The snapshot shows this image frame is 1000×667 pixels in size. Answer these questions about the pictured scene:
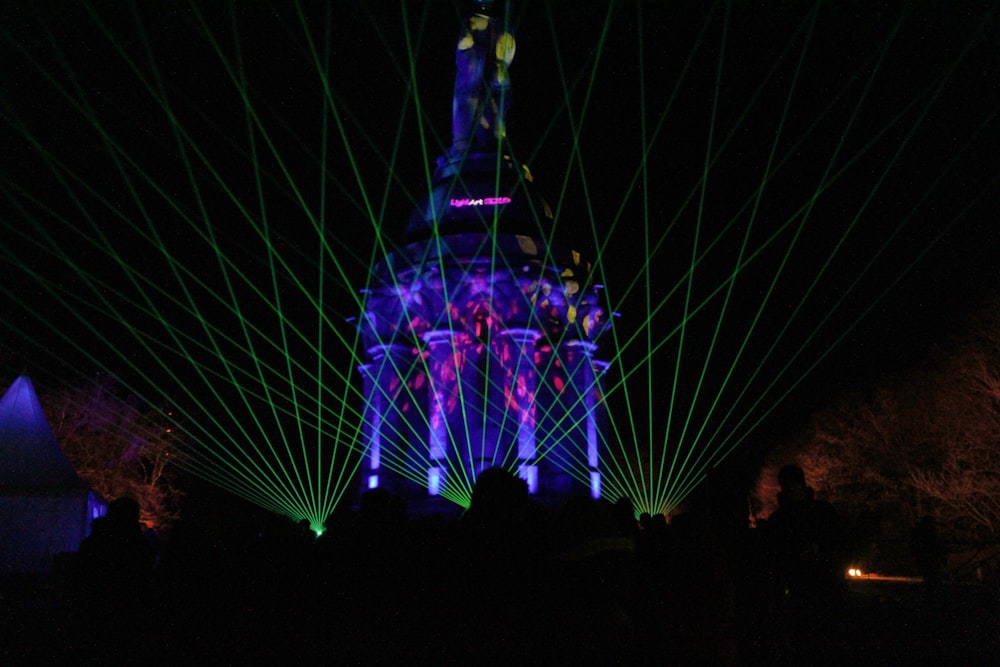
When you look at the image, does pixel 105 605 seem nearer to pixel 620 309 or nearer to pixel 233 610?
pixel 233 610

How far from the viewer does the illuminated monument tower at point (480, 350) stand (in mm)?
41094

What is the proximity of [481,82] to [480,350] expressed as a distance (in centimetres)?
1655

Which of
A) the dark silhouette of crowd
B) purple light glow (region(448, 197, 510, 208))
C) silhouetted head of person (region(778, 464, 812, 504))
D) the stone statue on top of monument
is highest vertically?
the stone statue on top of monument

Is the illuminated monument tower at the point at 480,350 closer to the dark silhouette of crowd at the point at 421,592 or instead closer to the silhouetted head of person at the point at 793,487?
the silhouetted head of person at the point at 793,487

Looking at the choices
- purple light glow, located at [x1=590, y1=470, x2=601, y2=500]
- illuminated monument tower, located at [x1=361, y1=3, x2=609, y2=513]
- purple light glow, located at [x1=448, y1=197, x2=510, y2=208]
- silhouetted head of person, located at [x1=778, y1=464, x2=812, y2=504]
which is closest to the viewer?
silhouetted head of person, located at [x1=778, y1=464, x2=812, y2=504]

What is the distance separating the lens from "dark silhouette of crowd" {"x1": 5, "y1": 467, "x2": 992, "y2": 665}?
4.96 metres

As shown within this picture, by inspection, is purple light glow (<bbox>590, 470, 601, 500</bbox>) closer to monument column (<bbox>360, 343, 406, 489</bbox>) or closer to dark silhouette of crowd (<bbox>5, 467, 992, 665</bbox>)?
monument column (<bbox>360, 343, 406, 489</bbox>)

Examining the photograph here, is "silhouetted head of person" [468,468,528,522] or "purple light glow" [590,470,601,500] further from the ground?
"purple light glow" [590,470,601,500]

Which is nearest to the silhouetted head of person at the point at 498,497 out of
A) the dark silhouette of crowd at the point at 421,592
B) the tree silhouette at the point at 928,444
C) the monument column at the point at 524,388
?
the dark silhouette of crowd at the point at 421,592

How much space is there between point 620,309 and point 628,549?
47797mm

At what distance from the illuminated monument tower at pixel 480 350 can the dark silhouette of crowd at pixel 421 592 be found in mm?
32306

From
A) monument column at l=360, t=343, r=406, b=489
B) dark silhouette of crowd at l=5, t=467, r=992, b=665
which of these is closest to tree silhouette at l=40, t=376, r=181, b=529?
monument column at l=360, t=343, r=406, b=489

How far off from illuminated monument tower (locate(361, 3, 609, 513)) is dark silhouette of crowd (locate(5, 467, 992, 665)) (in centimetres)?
3231

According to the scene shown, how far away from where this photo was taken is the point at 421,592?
16.9 feet
